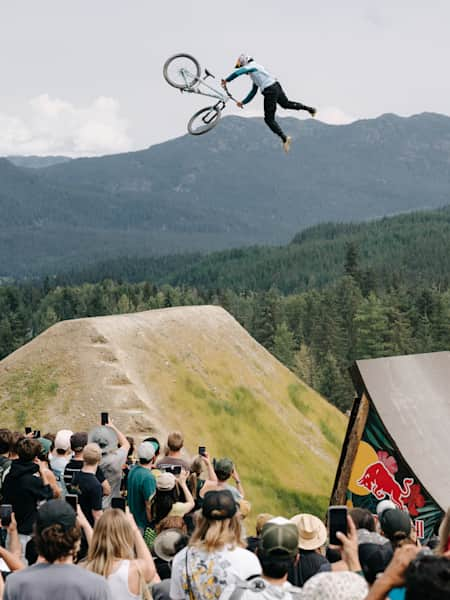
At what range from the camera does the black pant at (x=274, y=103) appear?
16.6 metres

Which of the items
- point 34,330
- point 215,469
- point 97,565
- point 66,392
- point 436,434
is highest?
point 97,565

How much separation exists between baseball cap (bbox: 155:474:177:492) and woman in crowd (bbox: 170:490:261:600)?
2.74 m

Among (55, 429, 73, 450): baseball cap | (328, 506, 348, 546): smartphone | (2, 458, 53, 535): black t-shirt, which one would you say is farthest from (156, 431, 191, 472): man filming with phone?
(328, 506, 348, 546): smartphone

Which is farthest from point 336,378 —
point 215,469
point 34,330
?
point 215,469

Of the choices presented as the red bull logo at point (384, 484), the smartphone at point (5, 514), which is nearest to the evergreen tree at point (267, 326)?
the red bull logo at point (384, 484)

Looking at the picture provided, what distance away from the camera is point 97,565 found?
262 inches

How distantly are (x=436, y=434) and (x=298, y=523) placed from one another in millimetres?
10169

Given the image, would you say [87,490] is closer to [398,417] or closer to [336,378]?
[398,417]

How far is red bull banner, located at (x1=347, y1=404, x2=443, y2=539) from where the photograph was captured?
16.0 meters

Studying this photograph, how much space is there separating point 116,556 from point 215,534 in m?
0.81

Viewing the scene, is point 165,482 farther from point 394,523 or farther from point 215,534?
point 394,523

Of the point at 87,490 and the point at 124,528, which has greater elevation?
the point at 124,528

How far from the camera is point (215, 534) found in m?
6.73

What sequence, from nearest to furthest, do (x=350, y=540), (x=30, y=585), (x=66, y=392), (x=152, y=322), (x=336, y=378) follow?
(x=30, y=585) → (x=350, y=540) → (x=66, y=392) → (x=152, y=322) → (x=336, y=378)
